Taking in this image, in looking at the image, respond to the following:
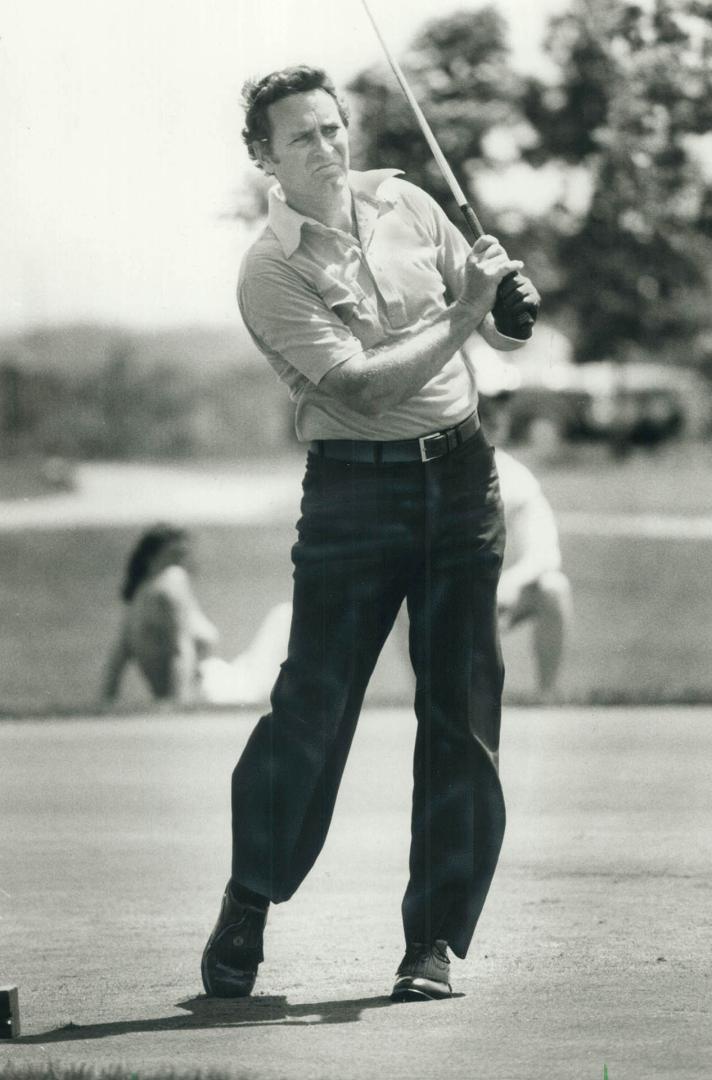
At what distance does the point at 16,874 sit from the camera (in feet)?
18.4

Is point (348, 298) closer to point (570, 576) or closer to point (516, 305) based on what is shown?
point (516, 305)

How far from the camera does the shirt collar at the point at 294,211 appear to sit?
4293 millimetres

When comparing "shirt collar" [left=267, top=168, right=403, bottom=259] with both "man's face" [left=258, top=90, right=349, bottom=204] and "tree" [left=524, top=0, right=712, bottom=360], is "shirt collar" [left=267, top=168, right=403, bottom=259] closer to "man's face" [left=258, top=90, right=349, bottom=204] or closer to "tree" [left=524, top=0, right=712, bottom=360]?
"man's face" [left=258, top=90, right=349, bottom=204]

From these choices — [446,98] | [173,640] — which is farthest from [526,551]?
[446,98]

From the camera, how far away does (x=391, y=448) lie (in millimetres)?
4301

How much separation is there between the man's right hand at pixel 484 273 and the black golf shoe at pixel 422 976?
1.26 metres

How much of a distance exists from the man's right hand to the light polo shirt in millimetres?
168

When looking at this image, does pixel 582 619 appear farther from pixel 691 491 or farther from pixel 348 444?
pixel 348 444

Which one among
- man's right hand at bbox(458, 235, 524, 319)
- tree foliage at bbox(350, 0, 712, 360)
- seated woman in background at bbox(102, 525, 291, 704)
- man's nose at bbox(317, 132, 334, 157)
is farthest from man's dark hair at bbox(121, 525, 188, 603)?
man's right hand at bbox(458, 235, 524, 319)

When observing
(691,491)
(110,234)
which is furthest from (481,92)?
(691,491)

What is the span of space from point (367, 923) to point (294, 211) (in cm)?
166

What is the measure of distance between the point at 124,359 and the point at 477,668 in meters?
20.8

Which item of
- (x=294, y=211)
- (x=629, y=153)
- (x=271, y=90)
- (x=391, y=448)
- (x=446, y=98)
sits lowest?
(x=391, y=448)

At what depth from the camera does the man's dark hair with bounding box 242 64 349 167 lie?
431 centimetres
